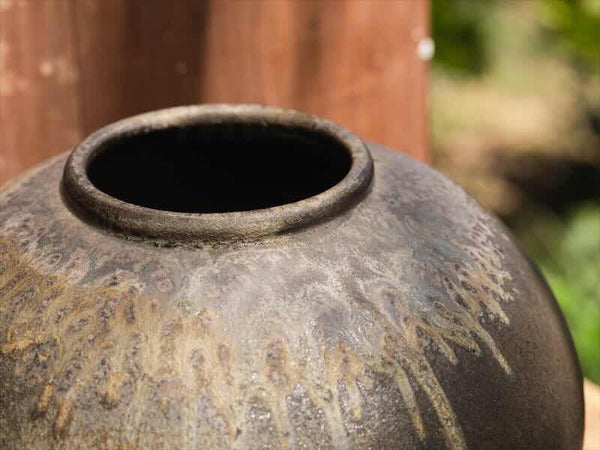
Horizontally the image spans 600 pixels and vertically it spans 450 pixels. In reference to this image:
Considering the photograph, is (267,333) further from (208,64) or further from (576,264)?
(576,264)

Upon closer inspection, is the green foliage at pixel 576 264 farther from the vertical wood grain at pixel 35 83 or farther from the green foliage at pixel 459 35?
the vertical wood grain at pixel 35 83

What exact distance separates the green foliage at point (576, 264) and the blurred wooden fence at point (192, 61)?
4.28ft

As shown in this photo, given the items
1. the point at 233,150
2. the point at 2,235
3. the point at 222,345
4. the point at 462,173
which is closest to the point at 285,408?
the point at 222,345

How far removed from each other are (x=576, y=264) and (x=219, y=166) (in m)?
2.67

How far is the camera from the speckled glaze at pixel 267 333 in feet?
3.43

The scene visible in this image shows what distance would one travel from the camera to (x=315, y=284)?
1133mm

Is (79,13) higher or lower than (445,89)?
higher

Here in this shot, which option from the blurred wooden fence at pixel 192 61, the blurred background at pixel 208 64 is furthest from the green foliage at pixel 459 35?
the blurred wooden fence at pixel 192 61

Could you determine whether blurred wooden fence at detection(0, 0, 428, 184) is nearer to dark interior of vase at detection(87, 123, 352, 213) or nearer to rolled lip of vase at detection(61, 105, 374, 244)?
dark interior of vase at detection(87, 123, 352, 213)

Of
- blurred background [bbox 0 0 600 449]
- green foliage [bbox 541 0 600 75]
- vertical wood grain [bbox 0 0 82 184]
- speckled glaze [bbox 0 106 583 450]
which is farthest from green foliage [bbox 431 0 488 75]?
speckled glaze [bbox 0 106 583 450]

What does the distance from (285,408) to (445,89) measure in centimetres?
452

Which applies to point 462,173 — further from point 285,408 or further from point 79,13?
point 285,408

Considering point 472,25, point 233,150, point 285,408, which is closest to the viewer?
point 285,408

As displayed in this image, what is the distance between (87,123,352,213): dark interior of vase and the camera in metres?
1.46
